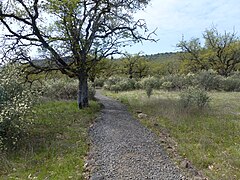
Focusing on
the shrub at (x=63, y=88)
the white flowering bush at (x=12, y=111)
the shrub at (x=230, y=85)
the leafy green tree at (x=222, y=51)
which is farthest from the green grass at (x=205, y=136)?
the leafy green tree at (x=222, y=51)

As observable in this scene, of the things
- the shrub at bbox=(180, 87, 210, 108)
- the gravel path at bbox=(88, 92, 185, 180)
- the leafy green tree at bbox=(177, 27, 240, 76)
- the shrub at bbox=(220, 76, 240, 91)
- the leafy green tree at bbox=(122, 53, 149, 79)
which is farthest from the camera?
the leafy green tree at bbox=(122, 53, 149, 79)

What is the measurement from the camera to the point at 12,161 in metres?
7.02

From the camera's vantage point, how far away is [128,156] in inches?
283

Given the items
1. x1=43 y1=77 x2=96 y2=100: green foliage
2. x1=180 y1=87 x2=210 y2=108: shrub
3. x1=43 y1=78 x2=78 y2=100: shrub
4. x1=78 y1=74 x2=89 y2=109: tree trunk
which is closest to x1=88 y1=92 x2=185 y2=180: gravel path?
x1=180 y1=87 x2=210 y2=108: shrub

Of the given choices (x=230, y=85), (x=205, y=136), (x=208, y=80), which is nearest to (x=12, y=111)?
(x=205, y=136)

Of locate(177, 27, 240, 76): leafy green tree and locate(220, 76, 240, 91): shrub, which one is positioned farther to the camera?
locate(177, 27, 240, 76): leafy green tree

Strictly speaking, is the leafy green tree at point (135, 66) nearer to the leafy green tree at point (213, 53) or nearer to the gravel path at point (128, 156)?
the leafy green tree at point (213, 53)

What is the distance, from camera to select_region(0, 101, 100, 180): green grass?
20.8ft

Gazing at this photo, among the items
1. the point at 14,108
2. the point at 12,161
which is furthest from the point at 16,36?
the point at 12,161

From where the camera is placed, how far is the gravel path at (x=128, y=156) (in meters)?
6.00

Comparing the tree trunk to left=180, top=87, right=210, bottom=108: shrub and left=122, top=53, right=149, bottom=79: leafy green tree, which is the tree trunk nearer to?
left=180, top=87, right=210, bottom=108: shrub

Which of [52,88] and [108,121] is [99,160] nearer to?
[108,121]

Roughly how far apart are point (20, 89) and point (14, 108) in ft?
6.47

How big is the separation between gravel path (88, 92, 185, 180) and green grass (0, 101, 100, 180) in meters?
0.42
